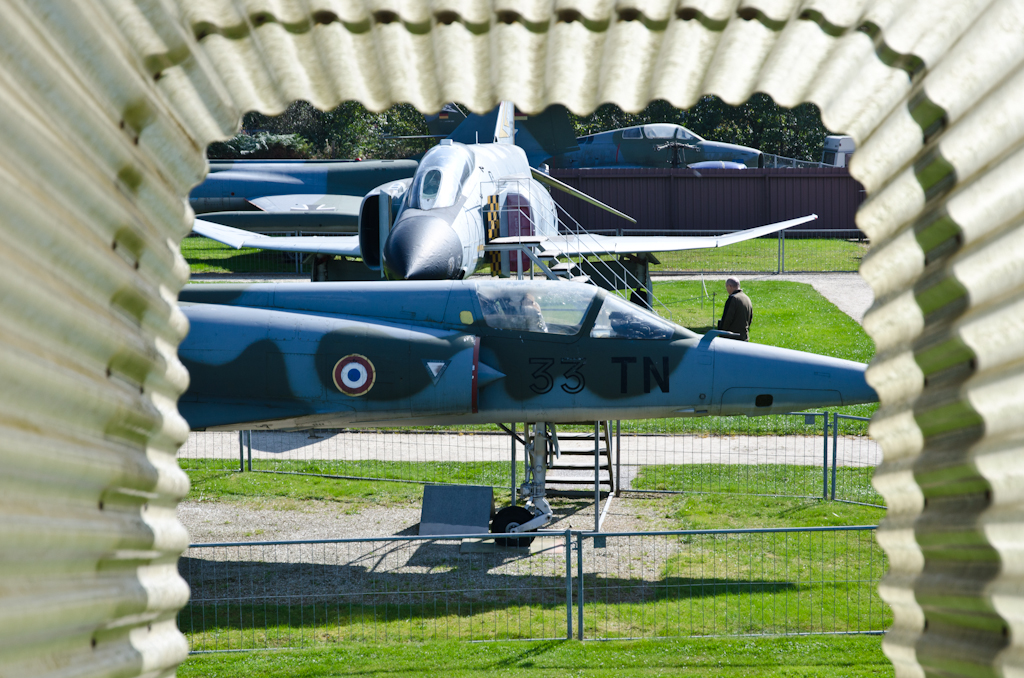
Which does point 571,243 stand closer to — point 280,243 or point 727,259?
point 280,243

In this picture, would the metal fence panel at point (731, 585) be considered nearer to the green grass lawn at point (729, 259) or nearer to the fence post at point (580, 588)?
the fence post at point (580, 588)

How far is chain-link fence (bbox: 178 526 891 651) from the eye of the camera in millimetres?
7988

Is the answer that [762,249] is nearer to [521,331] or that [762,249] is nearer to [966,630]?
[521,331]

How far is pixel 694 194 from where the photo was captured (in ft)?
124

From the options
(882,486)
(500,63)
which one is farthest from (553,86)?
(882,486)

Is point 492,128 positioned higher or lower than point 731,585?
higher

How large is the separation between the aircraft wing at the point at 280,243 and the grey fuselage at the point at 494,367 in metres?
11.4

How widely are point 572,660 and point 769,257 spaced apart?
25966mm

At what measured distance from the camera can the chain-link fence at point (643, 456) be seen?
40.6 feet

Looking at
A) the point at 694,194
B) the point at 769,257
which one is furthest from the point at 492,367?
the point at 694,194

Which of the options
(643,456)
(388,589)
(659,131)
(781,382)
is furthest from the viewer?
(659,131)

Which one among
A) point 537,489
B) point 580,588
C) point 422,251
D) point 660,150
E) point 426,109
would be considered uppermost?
point 660,150

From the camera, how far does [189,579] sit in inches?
373

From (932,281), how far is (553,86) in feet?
3.50
